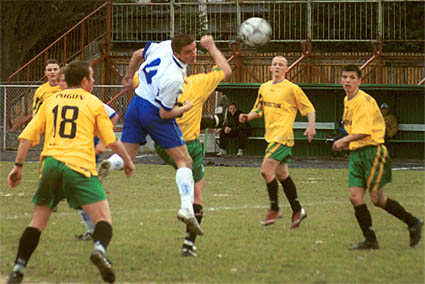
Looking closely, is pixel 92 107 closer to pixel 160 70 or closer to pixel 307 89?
pixel 160 70

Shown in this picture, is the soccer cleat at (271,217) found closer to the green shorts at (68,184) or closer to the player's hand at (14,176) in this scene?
the green shorts at (68,184)

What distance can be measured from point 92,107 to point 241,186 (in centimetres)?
821

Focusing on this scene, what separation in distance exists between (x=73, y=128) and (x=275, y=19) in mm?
21390

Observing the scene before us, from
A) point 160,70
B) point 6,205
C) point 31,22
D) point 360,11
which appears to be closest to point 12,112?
point 31,22

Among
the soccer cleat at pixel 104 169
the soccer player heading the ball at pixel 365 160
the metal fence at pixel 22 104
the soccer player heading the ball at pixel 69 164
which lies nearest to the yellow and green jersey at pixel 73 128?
the soccer player heading the ball at pixel 69 164

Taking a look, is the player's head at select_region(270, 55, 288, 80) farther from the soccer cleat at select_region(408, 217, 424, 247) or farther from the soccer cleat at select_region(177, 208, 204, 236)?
the soccer cleat at select_region(177, 208, 204, 236)

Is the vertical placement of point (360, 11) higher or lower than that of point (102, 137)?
higher

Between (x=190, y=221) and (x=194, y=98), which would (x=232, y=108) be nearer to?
(x=194, y=98)

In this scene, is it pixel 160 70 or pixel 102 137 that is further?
pixel 160 70

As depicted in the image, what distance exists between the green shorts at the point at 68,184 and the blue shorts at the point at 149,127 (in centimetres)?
164

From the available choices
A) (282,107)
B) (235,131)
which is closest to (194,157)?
(282,107)

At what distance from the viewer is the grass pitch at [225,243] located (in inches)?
275

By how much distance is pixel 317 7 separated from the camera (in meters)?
27.2

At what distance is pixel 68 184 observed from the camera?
A: 254 inches
